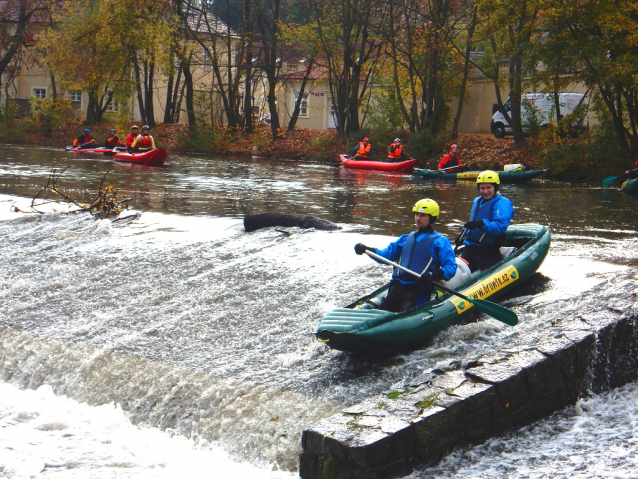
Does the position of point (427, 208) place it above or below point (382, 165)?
above

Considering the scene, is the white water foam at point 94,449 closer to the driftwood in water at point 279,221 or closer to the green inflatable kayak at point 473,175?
the driftwood in water at point 279,221

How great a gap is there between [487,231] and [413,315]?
2343 mm

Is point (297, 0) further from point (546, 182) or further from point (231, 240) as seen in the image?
point (231, 240)

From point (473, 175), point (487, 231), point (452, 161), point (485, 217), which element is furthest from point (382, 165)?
point (487, 231)

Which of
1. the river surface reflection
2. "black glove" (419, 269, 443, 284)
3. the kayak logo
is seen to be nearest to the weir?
the kayak logo

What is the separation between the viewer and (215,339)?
778 cm

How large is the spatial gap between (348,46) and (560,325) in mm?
24528

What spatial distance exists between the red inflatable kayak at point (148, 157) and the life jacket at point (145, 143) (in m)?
0.29

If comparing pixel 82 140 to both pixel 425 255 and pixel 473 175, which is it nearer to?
pixel 473 175

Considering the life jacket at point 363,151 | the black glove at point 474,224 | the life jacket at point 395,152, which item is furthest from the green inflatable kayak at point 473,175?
the black glove at point 474,224

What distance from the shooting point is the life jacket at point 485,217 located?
8969mm

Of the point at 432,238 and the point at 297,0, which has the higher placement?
the point at 297,0

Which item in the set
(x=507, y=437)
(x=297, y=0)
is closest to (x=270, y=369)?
(x=507, y=437)

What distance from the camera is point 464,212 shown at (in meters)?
14.8
